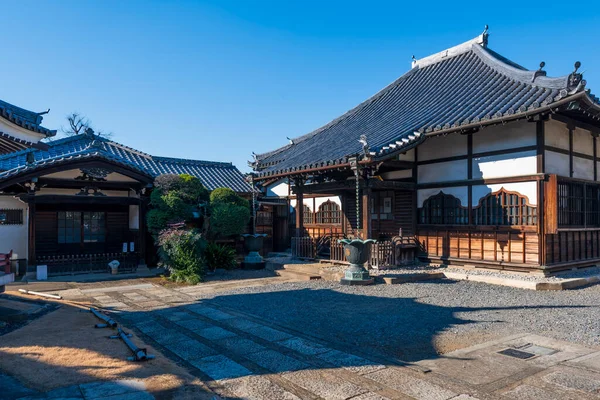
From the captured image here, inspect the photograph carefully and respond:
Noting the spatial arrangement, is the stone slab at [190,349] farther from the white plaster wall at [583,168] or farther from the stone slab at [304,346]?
the white plaster wall at [583,168]

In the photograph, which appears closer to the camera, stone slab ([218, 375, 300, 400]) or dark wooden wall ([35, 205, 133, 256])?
stone slab ([218, 375, 300, 400])

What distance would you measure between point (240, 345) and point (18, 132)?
6.43m

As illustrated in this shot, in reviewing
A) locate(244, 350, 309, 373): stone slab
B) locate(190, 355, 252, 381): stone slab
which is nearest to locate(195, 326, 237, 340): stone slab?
locate(190, 355, 252, 381): stone slab

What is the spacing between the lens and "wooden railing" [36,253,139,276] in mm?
13547

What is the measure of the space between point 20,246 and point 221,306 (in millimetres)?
9142

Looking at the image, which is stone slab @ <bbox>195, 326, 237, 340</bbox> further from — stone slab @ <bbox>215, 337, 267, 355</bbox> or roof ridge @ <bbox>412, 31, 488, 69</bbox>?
roof ridge @ <bbox>412, 31, 488, 69</bbox>

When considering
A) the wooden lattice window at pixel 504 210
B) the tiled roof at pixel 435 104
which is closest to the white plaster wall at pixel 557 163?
the wooden lattice window at pixel 504 210

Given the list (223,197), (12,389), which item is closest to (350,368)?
(12,389)

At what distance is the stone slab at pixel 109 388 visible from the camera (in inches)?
167

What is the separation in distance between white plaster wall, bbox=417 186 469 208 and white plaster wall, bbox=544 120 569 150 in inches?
99.3

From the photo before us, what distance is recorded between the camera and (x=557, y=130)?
454 inches

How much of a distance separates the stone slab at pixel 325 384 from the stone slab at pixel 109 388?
64.6 inches

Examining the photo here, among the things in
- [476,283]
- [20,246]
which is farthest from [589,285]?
[20,246]

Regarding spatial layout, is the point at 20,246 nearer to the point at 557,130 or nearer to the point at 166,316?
the point at 166,316
